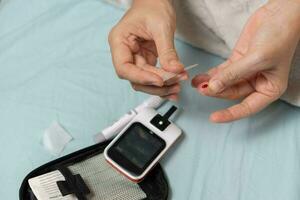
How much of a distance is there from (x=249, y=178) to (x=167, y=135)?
155 mm

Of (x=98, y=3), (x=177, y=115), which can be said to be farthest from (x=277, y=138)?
(x=98, y=3)


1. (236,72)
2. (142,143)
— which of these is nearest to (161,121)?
(142,143)

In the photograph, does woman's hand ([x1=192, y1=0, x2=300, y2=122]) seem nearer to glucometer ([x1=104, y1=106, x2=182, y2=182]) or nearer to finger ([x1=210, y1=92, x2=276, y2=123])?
finger ([x1=210, y1=92, x2=276, y2=123])

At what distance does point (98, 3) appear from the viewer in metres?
0.92

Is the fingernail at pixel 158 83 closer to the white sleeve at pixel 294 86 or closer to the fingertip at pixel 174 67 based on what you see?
the fingertip at pixel 174 67

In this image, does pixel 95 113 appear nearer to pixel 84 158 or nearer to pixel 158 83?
pixel 84 158

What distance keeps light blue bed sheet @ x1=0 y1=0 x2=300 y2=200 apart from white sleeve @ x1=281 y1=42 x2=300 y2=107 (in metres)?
0.02

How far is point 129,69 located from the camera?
0.65 metres

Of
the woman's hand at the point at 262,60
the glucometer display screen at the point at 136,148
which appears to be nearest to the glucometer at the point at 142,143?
the glucometer display screen at the point at 136,148

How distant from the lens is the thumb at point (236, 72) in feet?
1.91

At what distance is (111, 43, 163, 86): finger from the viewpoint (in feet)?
2.02

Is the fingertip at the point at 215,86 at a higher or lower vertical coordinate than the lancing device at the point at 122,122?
higher

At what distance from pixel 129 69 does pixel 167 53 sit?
0.07 m

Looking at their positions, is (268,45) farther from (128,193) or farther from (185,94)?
(128,193)
